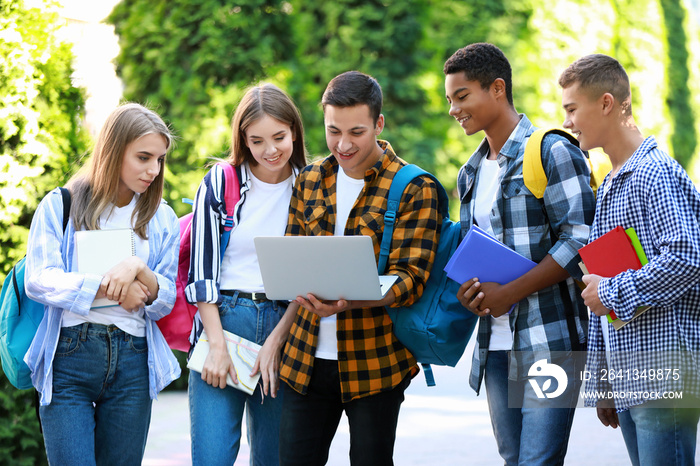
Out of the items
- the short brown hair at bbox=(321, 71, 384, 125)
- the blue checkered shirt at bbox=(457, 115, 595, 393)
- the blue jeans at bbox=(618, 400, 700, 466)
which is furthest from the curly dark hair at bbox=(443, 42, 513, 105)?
the blue jeans at bbox=(618, 400, 700, 466)

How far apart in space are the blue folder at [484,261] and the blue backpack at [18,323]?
1.54 meters

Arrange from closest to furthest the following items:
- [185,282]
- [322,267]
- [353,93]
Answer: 1. [322,267]
2. [353,93]
3. [185,282]

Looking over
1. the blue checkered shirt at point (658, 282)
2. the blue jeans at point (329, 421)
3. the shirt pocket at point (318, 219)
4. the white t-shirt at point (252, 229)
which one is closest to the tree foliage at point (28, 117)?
the white t-shirt at point (252, 229)

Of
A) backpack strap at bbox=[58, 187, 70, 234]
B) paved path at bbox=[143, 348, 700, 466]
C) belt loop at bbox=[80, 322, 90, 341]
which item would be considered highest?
backpack strap at bbox=[58, 187, 70, 234]

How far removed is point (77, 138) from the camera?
4371mm

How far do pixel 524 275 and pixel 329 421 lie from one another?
0.95 metres

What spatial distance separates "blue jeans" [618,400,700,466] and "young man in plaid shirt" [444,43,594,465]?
Result: 35 cm

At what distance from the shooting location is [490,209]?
2.98 m

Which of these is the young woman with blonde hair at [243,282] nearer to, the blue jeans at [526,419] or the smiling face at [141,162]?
the smiling face at [141,162]

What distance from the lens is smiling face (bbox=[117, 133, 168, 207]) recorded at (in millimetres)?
3027

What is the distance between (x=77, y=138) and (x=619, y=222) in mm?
3124

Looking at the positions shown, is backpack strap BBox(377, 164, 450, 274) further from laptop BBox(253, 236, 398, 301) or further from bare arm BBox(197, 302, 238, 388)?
bare arm BBox(197, 302, 238, 388)

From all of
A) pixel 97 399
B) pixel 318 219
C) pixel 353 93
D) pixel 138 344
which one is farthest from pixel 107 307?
pixel 353 93

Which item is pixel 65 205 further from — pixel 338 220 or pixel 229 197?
pixel 338 220
